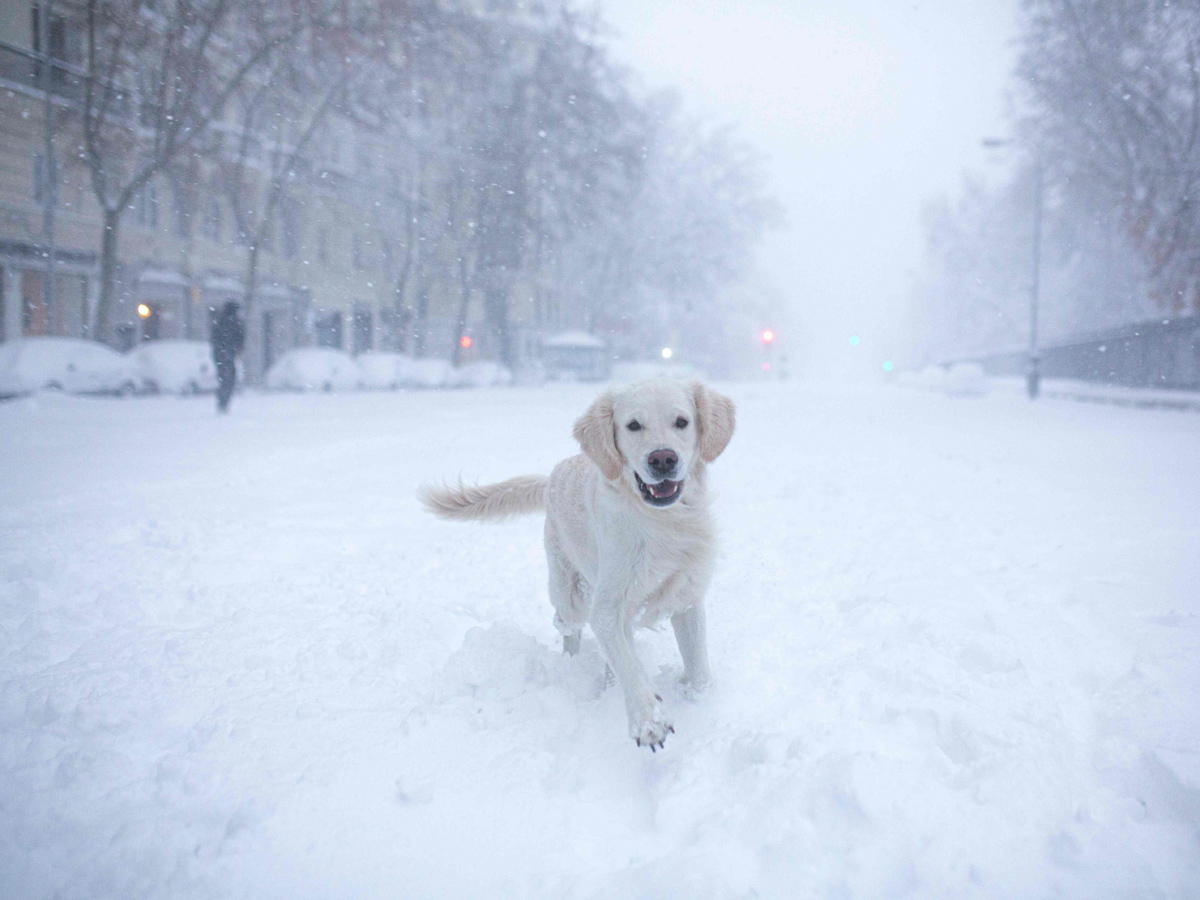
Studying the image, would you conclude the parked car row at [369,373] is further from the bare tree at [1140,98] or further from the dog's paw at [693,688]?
the dog's paw at [693,688]

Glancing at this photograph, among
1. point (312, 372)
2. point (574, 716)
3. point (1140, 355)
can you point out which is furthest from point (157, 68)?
point (1140, 355)

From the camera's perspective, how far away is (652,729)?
234 cm

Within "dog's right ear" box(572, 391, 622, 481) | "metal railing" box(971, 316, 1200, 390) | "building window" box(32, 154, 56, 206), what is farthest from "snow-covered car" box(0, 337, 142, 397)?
"metal railing" box(971, 316, 1200, 390)

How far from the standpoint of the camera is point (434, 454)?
29.0 feet

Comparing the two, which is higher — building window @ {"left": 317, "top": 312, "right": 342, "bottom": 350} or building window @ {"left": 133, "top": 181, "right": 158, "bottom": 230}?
building window @ {"left": 133, "top": 181, "right": 158, "bottom": 230}

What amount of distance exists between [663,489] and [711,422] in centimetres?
44

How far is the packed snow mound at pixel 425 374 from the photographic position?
27047 mm

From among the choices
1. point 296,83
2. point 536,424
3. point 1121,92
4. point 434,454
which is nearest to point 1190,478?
point 434,454

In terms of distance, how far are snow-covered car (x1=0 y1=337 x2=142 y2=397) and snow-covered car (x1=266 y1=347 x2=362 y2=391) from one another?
515 centimetres

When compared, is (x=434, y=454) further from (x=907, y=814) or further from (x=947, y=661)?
(x=907, y=814)

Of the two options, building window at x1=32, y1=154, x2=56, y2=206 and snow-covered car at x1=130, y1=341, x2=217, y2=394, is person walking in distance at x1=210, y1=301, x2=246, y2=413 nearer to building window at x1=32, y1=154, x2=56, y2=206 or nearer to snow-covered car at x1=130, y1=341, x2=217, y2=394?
snow-covered car at x1=130, y1=341, x2=217, y2=394

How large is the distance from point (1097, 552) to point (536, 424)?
9.35 meters

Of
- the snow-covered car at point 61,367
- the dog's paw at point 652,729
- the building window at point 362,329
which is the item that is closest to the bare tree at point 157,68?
the snow-covered car at point 61,367

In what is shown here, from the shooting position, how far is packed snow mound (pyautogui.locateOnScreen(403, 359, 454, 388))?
27.0 m
